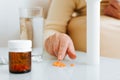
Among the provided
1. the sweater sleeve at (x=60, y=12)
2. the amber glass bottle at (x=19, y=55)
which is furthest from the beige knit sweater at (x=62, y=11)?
the amber glass bottle at (x=19, y=55)

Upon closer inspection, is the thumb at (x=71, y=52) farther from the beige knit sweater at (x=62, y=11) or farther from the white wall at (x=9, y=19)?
the white wall at (x=9, y=19)

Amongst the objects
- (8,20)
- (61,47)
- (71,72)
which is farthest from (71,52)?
(8,20)

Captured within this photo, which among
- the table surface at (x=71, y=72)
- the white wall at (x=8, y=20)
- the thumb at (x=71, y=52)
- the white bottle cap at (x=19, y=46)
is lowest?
the table surface at (x=71, y=72)

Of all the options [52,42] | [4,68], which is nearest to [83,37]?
[52,42]

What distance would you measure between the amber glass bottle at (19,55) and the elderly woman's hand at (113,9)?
76 centimetres

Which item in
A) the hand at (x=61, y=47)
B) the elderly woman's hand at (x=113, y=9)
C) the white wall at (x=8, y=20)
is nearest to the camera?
the hand at (x=61, y=47)

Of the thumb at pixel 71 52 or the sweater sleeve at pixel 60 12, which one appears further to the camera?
the sweater sleeve at pixel 60 12

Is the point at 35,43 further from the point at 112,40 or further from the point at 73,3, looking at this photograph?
the point at 73,3

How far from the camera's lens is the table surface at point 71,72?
63cm

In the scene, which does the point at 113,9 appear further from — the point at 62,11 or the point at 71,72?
the point at 71,72

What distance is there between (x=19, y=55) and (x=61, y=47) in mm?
220

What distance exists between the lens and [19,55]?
2.14 feet

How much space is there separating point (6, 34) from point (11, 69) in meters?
0.84

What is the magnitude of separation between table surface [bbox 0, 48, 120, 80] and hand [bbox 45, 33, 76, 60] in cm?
3
